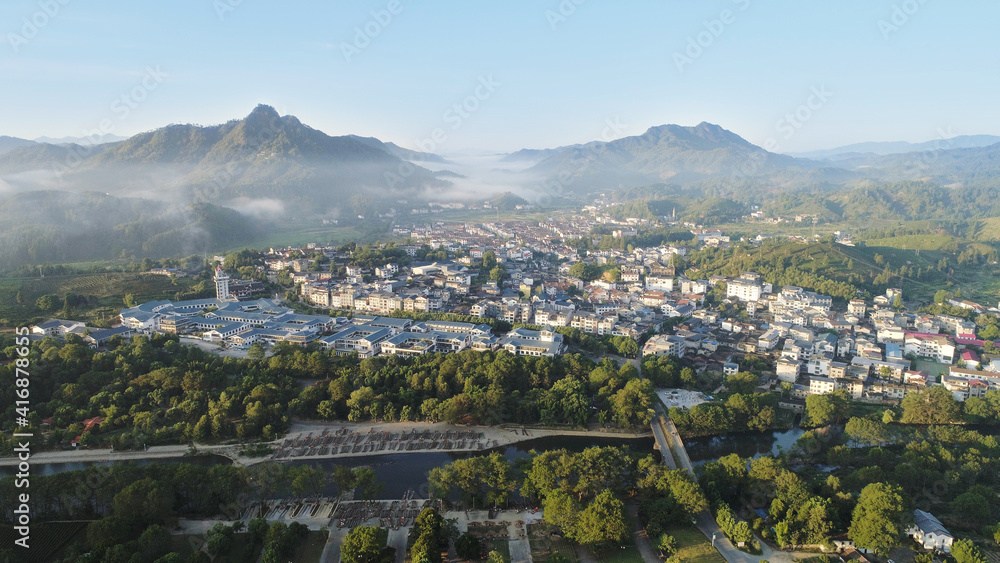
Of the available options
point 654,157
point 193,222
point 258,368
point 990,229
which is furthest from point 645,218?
point 654,157

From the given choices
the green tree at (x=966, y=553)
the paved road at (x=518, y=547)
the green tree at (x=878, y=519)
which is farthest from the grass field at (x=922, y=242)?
the paved road at (x=518, y=547)

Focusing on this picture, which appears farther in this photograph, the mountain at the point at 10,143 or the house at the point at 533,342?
the mountain at the point at 10,143

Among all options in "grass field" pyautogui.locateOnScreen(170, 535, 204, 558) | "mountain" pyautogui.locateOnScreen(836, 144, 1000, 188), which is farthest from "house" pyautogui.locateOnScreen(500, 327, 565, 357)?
"mountain" pyautogui.locateOnScreen(836, 144, 1000, 188)

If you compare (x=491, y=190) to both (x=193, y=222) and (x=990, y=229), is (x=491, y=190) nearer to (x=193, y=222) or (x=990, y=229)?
(x=193, y=222)

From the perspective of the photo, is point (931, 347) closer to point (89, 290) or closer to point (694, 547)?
point (694, 547)

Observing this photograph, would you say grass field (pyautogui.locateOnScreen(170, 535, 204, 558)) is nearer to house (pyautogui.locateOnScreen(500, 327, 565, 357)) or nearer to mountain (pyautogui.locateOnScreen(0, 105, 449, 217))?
house (pyautogui.locateOnScreen(500, 327, 565, 357))

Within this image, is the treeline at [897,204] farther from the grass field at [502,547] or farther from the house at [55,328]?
the house at [55,328]

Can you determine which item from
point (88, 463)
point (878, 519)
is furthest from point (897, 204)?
point (88, 463)
